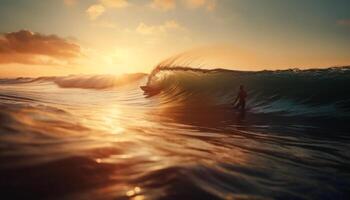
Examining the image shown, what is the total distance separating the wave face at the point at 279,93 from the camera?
48.9ft

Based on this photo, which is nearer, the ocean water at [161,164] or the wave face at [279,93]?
the ocean water at [161,164]

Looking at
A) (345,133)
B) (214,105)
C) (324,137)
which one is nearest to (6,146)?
(324,137)

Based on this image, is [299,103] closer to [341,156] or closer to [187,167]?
[341,156]

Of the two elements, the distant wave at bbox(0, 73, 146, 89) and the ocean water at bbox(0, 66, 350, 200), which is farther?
the distant wave at bbox(0, 73, 146, 89)

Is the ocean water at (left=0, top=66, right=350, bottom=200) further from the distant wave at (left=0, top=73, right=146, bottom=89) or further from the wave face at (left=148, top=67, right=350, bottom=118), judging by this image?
the distant wave at (left=0, top=73, right=146, bottom=89)

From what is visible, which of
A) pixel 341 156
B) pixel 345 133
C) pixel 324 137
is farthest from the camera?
pixel 345 133

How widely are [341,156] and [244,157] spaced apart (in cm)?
219

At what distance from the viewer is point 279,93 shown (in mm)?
18359

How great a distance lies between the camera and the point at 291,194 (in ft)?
12.1

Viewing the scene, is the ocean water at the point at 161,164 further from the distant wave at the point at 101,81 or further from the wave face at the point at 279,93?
the distant wave at the point at 101,81

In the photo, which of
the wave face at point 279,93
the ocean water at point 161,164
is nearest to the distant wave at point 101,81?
the wave face at point 279,93

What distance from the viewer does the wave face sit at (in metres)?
14.9

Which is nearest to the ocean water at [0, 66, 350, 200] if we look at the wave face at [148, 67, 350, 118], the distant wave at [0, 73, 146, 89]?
the wave face at [148, 67, 350, 118]

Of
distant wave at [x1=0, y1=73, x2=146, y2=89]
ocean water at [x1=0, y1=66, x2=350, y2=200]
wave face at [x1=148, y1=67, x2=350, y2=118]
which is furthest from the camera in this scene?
distant wave at [x1=0, y1=73, x2=146, y2=89]
